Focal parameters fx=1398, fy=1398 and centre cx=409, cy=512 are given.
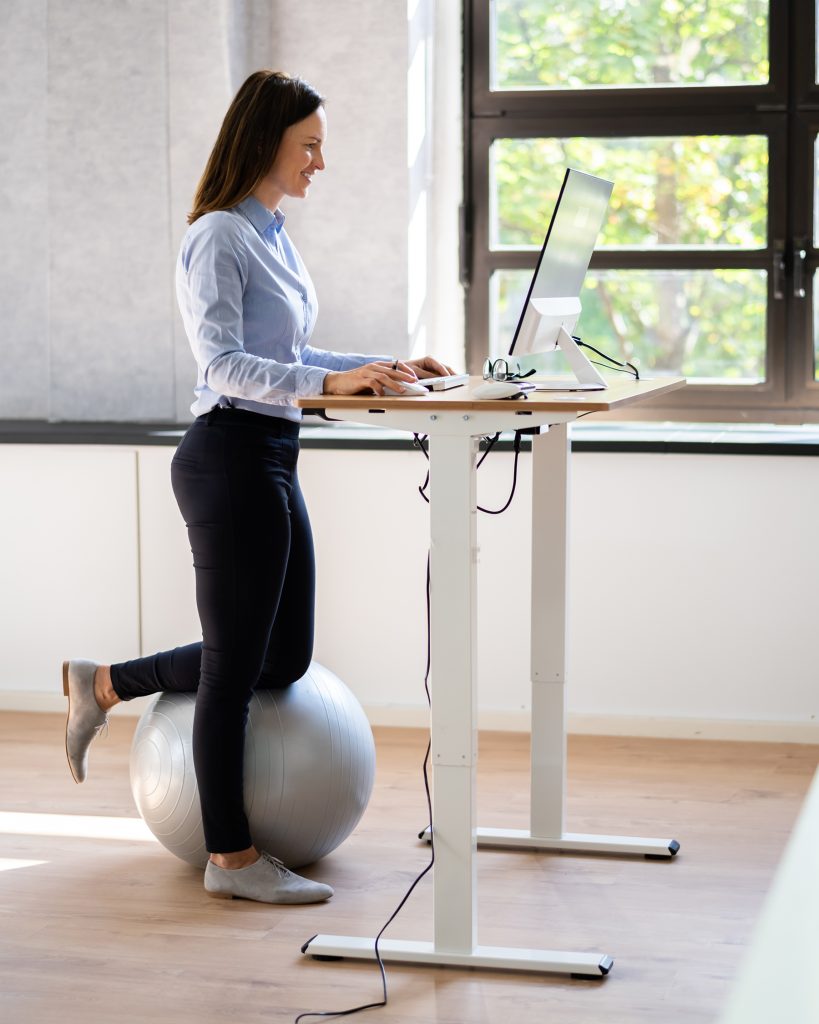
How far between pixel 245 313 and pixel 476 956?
3.72ft

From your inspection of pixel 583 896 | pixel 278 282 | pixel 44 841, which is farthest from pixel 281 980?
pixel 278 282

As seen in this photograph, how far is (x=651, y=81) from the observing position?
157 inches

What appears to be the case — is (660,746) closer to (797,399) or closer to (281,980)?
(797,399)

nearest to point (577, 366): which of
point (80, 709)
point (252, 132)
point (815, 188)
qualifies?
point (252, 132)

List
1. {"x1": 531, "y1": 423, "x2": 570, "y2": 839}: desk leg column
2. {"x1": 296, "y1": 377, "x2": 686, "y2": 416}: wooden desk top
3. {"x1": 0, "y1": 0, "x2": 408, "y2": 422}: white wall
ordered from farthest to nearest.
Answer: {"x1": 0, "y1": 0, "x2": 408, "y2": 422}: white wall → {"x1": 531, "y1": 423, "x2": 570, "y2": 839}: desk leg column → {"x1": 296, "y1": 377, "x2": 686, "y2": 416}: wooden desk top

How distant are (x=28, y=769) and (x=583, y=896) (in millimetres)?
1509

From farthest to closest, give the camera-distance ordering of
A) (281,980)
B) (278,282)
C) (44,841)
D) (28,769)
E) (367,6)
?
(367,6), (28,769), (44,841), (278,282), (281,980)

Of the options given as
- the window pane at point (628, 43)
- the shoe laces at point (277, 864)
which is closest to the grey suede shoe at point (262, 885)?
the shoe laces at point (277, 864)

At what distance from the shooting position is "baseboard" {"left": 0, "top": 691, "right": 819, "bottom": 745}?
357 centimetres

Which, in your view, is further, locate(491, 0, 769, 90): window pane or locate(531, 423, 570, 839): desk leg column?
locate(491, 0, 769, 90): window pane

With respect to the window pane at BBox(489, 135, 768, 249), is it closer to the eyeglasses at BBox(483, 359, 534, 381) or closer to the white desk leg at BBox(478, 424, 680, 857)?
the white desk leg at BBox(478, 424, 680, 857)

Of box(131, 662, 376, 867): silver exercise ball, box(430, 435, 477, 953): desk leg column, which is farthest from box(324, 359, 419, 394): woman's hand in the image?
box(131, 662, 376, 867): silver exercise ball

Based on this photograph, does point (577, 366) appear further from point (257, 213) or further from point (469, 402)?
point (257, 213)

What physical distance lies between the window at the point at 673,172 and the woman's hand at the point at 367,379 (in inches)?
78.9
